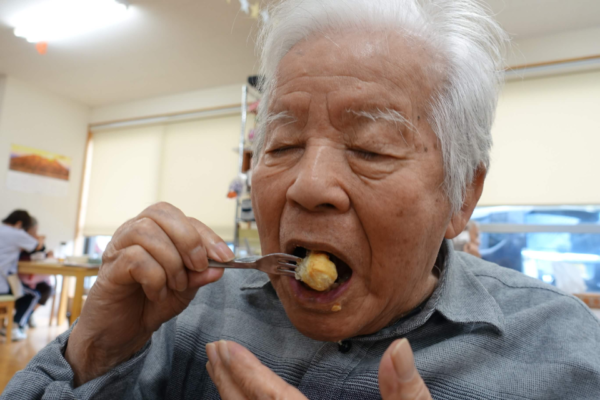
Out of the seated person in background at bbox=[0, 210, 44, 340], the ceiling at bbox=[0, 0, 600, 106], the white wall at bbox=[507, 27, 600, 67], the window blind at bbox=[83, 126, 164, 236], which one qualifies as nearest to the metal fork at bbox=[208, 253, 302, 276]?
the ceiling at bbox=[0, 0, 600, 106]

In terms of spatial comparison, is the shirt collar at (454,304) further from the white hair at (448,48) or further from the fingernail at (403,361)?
the fingernail at (403,361)

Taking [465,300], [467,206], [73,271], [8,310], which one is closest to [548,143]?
[467,206]

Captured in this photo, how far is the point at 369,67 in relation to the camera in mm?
832

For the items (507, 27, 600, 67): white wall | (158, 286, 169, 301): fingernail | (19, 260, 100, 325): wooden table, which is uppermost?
(507, 27, 600, 67): white wall

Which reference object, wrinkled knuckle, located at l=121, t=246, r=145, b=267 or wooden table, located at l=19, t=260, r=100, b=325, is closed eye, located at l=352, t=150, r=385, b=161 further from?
wooden table, located at l=19, t=260, r=100, b=325

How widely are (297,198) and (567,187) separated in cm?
428

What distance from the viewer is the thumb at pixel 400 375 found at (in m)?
0.47

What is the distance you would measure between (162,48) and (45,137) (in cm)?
300

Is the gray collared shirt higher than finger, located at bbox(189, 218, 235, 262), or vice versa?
finger, located at bbox(189, 218, 235, 262)

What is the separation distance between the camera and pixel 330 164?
0.81m

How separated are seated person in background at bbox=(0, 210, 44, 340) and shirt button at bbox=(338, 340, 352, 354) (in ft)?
16.4

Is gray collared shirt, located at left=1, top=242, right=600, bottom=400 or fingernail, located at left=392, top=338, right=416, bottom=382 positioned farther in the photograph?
gray collared shirt, located at left=1, top=242, right=600, bottom=400

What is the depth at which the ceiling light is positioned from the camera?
4.09 m

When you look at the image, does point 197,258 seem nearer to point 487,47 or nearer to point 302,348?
point 302,348
